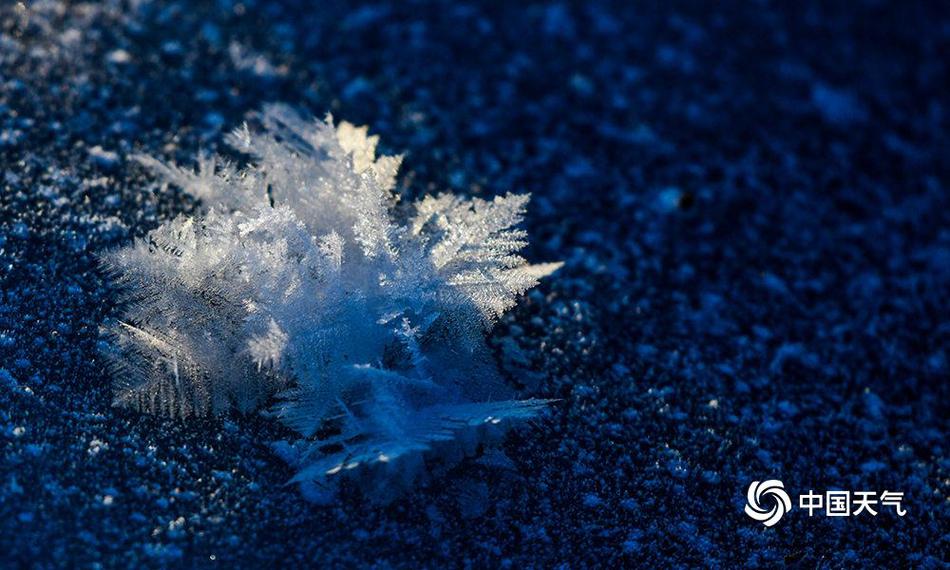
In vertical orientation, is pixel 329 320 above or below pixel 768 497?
above

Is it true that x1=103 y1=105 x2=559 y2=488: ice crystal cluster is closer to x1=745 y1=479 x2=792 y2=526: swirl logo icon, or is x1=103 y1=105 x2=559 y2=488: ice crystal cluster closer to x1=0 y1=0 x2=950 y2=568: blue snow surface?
x1=0 y1=0 x2=950 y2=568: blue snow surface

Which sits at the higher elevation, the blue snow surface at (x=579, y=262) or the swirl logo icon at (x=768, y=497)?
the blue snow surface at (x=579, y=262)

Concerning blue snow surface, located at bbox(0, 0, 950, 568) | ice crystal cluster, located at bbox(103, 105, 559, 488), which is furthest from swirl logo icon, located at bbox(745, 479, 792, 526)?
ice crystal cluster, located at bbox(103, 105, 559, 488)

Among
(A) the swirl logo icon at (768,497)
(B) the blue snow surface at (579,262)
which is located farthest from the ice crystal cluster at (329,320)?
(A) the swirl logo icon at (768,497)

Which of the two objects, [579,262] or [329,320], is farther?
[579,262]

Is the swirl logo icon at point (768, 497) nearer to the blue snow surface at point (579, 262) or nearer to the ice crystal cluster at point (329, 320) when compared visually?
the blue snow surface at point (579, 262)
